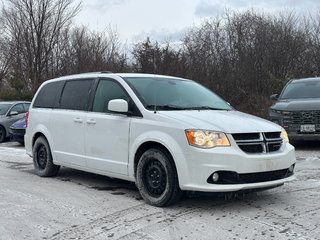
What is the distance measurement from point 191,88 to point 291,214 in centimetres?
254

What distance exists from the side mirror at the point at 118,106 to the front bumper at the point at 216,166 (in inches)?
43.6

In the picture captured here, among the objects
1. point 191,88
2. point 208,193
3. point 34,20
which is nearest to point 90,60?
point 34,20

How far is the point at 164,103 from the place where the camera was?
6445mm

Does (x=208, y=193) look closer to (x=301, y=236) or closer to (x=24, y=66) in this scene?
(x=301, y=236)

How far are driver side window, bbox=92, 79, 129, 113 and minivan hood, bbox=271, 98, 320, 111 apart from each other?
18.4 ft

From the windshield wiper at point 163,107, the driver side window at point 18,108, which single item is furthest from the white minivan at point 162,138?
the driver side window at point 18,108

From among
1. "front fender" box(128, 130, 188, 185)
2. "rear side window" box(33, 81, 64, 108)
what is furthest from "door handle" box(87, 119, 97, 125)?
"rear side window" box(33, 81, 64, 108)

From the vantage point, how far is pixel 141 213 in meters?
5.69

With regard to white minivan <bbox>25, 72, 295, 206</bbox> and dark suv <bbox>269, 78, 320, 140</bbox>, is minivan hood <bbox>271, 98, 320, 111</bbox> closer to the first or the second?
dark suv <bbox>269, 78, 320, 140</bbox>

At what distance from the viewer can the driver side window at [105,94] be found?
22.2ft

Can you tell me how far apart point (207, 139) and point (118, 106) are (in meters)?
1.41

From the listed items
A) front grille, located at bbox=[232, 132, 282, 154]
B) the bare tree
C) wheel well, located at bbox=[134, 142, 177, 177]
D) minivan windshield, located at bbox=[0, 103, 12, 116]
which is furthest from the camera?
the bare tree

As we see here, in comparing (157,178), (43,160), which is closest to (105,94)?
(157,178)

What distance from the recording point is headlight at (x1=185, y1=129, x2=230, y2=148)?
554 cm
